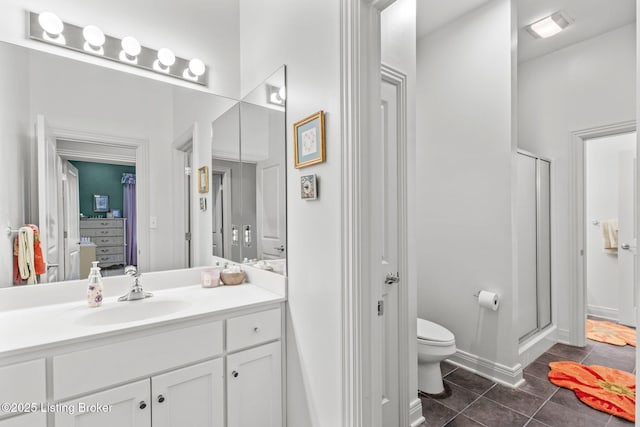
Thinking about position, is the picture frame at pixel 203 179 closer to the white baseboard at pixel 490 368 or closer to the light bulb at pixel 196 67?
the light bulb at pixel 196 67

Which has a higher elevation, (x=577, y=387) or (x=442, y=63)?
(x=442, y=63)

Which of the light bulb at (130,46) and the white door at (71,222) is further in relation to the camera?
the light bulb at (130,46)

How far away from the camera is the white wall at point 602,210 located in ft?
11.9

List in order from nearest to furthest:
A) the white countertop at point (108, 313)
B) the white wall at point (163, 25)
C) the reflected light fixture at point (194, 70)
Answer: the white countertop at point (108, 313) < the white wall at point (163, 25) < the reflected light fixture at point (194, 70)

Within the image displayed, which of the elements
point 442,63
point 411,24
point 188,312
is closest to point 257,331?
point 188,312

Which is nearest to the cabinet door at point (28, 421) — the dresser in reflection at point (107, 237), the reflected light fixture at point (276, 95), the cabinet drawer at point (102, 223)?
the dresser in reflection at point (107, 237)

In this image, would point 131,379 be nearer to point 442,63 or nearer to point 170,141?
point 170,141

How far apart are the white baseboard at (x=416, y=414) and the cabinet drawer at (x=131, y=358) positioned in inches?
48.7

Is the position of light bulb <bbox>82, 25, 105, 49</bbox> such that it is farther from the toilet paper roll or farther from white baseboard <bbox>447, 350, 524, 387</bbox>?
white baseboard <bbox>447, 350, 524, 387</bbox>

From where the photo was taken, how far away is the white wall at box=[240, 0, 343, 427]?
1.29m

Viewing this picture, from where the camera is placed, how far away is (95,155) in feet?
5.38

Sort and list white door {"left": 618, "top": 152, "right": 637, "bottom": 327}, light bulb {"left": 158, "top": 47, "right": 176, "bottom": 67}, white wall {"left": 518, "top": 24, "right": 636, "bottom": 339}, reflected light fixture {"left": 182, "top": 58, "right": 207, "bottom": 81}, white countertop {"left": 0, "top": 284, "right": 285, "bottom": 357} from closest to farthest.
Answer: white countertop {"left": 0, "top": 284, "right": 285, "bottom": 357} < light bulb {"left": 158, "top": 47, "right": 176, "bottom": 67} < reflected light fixture {"left": 182, "top": 58, "right": 207, "bottom": 81} < white wall {"left": 518, "top": 24, "right": 636, "bottom": 339} < white door {"left": 618, "top": 152, "right": 637, "bottom": 327}

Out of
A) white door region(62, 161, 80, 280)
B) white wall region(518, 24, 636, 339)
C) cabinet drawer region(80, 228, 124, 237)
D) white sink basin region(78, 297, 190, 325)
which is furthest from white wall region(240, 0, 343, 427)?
white wall region(518, 24, 636, 339)

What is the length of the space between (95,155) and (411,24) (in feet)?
6.43
